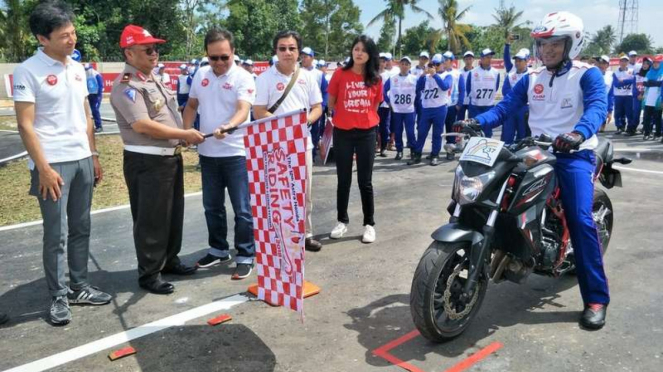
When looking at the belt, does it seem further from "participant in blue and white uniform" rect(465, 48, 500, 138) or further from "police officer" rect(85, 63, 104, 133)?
"police officer" rect(85, 63, 104, 133)

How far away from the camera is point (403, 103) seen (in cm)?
1055

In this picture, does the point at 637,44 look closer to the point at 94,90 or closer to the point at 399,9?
the point at 399,9

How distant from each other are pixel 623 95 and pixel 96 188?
41.6 feet

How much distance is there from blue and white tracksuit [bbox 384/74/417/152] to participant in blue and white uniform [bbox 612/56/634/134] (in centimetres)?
663

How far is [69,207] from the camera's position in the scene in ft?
13.2

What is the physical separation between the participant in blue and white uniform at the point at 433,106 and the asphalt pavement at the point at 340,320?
14.3ft

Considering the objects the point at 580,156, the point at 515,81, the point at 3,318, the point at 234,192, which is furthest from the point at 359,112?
the point at 515,81

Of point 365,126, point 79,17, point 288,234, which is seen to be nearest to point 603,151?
point 365,126

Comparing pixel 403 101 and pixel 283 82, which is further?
pixel 403 101

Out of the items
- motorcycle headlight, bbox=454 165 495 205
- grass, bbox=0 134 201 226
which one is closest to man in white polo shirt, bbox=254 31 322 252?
motorcycle headlight, bbox=454 165 495 205

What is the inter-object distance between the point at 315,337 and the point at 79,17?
33756 mm

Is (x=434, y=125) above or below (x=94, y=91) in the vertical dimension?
below

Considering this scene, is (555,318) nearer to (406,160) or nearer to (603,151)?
(603,151)

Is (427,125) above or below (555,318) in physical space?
above
